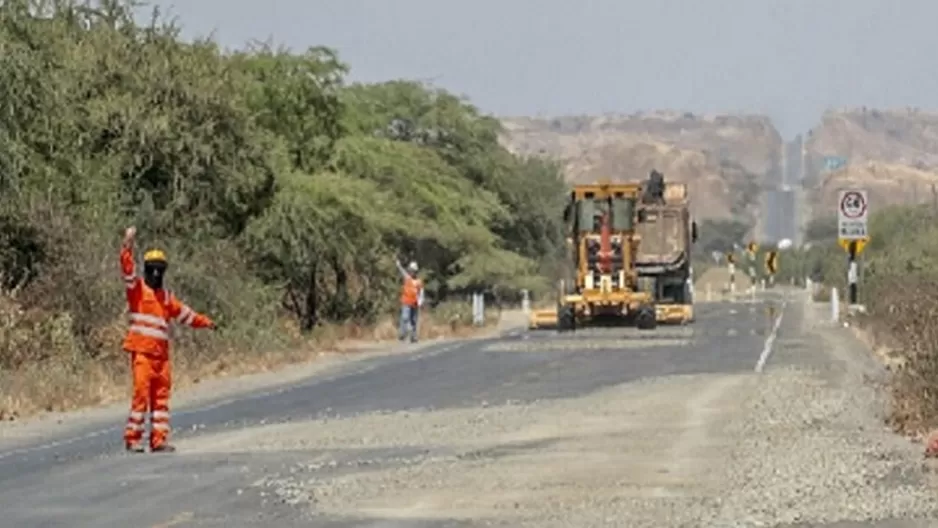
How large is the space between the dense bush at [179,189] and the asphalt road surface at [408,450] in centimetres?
350

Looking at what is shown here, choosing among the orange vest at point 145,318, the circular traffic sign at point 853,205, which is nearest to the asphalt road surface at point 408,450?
the orange vest at point 145,318

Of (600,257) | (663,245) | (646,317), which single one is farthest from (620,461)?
(663,245)

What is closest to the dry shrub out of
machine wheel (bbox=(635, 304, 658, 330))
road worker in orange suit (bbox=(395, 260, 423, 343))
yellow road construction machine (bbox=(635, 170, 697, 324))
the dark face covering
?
the dark face covering

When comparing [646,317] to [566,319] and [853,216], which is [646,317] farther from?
[853,216]

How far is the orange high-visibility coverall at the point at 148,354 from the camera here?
20.5m

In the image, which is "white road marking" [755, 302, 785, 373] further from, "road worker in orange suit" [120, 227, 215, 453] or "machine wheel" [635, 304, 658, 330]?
"road worker in orange suit" [120, 227, 215, 453]

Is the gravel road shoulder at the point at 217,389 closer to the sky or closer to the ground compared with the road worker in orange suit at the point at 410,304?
closer to the ground

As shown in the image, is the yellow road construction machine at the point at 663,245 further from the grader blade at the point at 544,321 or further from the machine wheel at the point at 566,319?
the machine wheel at the point at 566,319

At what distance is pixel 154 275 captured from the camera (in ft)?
68.3

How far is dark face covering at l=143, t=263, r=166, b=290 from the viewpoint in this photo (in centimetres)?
2075

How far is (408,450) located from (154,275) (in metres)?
3.06

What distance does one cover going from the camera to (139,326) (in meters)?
20.6

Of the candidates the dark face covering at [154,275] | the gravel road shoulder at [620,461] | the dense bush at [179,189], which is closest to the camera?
the gravel road shoulder at [620,461]

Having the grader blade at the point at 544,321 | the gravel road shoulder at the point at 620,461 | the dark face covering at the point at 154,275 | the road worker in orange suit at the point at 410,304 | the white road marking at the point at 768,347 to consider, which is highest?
the dark face covering at the point at 154,275
